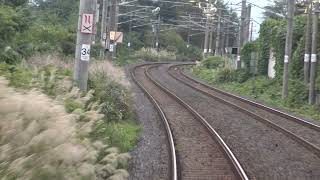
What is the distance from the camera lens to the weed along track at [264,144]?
40.3 ft

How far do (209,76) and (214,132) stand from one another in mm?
34078

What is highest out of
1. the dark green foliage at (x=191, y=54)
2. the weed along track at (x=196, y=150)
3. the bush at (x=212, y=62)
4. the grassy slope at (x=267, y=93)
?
the dark green foliage at (x=191, y=54)

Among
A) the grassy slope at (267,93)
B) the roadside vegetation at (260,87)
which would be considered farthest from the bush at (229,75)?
the grassy slope at (267,93)

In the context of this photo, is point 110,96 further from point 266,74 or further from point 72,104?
point 266,74

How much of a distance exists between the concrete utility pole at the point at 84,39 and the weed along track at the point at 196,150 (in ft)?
9.21

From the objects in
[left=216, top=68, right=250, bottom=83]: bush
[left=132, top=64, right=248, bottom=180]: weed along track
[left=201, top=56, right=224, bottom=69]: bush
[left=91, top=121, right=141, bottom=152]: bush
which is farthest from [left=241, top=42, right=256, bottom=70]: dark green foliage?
[left=91, top=121, right=141, bottom=152]: bush

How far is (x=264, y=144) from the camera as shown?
51.6ft

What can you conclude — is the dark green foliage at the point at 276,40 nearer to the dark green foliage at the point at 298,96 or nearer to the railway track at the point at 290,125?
the dark green foliage at the point at 298,96

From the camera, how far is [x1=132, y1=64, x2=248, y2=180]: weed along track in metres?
11.5

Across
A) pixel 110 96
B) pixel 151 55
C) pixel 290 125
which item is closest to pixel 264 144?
pixel 290 125

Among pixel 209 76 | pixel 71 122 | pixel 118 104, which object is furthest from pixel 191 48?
pixel 71 122

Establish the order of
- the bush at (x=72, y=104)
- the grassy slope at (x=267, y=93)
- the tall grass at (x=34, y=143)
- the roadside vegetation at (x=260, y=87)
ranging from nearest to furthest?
1. the tall grass at (x=34, y=143)
2. the bush at (x=72, y=104)
3. the grassy slope at (x=267, y=93)
4. the roadside vegetation at (x=260, y=87)

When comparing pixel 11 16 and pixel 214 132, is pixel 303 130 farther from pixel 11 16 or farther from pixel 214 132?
pixel 11 16

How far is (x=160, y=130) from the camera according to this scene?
58.3 ft
